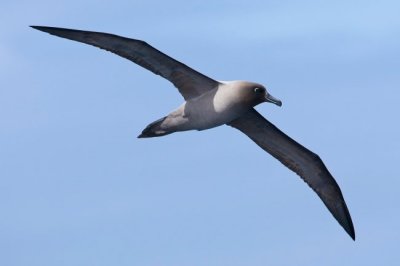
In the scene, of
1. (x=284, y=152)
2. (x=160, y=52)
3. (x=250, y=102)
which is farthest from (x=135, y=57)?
(x=284, y=152)

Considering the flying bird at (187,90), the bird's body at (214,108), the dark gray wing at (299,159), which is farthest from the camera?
the dark gray wing at (299,159)

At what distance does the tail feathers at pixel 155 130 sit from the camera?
21.3 metres

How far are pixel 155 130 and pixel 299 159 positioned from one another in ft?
12.3

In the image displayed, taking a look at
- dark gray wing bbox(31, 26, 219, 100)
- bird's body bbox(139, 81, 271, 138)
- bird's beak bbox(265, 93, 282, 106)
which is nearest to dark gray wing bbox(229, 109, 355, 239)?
bird's beak bbox(265, 93, 282, 106)

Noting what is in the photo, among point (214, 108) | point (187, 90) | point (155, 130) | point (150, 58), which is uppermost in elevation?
point (150, 58)

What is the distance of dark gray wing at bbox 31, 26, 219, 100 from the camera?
65.9 ft

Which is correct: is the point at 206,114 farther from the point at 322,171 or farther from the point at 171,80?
the point at 322,171

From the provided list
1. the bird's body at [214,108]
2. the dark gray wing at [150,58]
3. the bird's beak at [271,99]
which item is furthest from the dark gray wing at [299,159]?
the dark gray wing at [150,58]

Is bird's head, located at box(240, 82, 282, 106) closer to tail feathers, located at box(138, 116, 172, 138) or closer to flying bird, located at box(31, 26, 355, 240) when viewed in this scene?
flying bird, located at box(31, 26, 355, 240)

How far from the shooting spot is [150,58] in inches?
809

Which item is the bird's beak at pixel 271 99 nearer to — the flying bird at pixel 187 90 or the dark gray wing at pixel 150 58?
the flying bird at pixel 187 90

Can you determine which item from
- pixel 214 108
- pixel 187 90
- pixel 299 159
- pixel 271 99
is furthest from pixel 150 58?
pixel 299 159

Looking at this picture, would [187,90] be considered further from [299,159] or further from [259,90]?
[299,159]

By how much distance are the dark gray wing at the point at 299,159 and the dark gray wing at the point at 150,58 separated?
2059 mm
